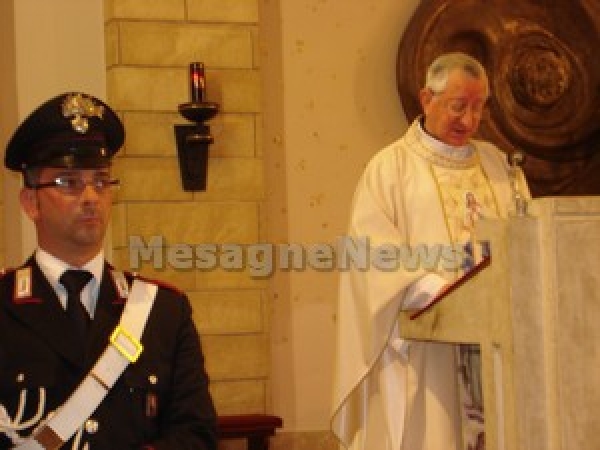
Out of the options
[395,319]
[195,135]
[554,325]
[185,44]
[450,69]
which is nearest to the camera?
[554,325]

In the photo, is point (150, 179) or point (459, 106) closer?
point (459, 106)

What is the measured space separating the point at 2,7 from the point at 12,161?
2184mm

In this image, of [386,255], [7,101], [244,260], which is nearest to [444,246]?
[386,255]

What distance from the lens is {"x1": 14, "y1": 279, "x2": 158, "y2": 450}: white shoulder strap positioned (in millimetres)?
2082

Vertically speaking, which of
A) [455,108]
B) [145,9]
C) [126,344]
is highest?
[145,9]

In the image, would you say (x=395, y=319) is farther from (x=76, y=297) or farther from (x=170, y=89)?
(x=170, y=89)

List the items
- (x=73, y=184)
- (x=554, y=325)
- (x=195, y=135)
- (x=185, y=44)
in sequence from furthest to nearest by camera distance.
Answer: (x=185, y=44) < (x=195, y=135) < (x=73, y=184) < (x=554, y=325)

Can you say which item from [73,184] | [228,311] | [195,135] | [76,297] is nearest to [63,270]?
[76,297]

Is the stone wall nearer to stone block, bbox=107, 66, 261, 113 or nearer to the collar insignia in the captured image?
stone block, bbox=107, 66, 261, 113

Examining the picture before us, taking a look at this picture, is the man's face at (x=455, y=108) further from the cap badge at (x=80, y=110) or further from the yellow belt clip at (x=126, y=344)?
the yellow belt clip at (x=126, y=344)

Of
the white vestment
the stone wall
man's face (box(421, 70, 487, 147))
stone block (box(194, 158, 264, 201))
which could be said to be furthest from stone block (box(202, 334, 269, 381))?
man's face (box(421, 70, 487, 147))

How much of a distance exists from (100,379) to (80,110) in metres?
0.57

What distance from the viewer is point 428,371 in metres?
3.29

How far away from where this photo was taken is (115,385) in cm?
Answer: 218
